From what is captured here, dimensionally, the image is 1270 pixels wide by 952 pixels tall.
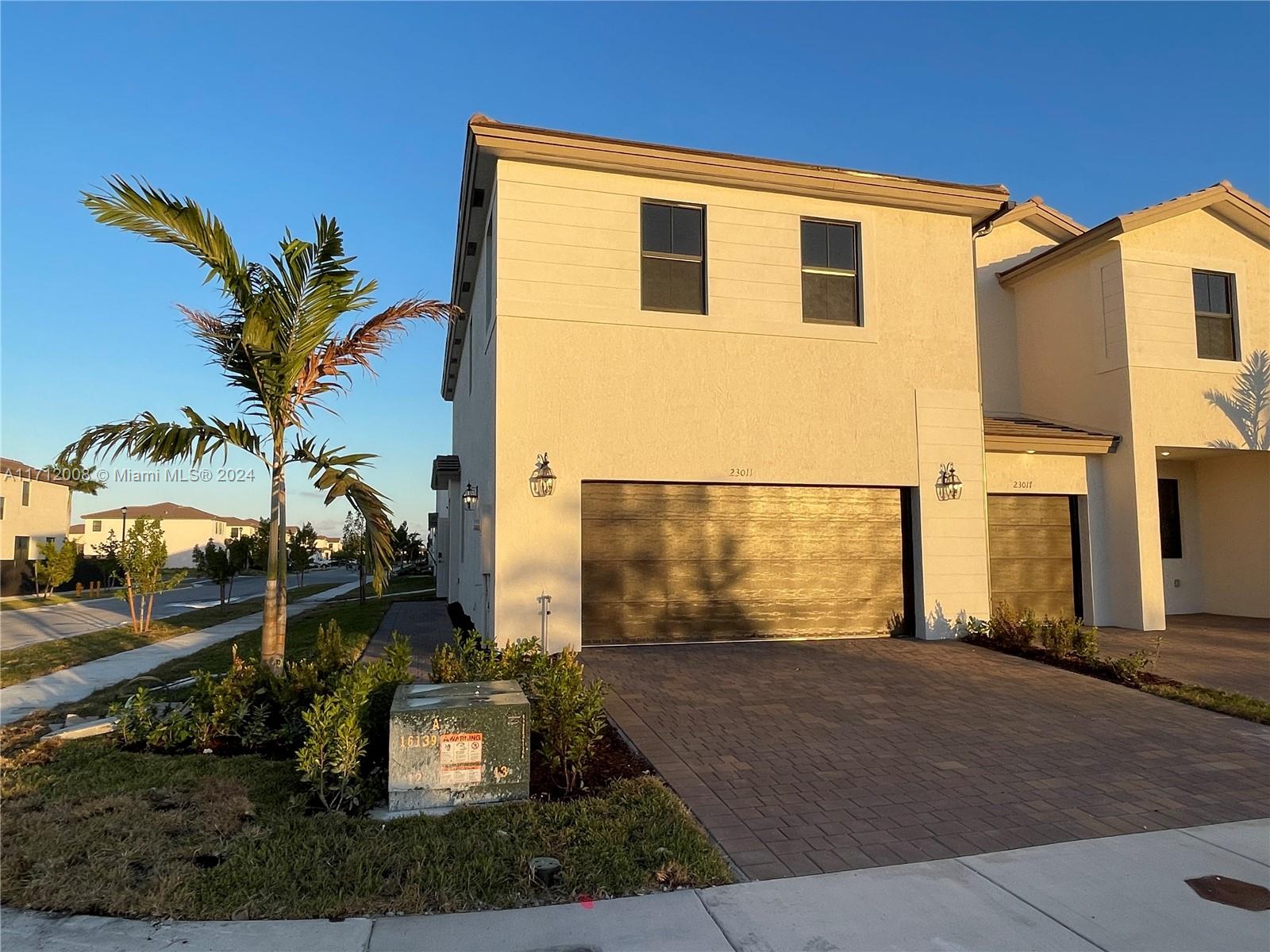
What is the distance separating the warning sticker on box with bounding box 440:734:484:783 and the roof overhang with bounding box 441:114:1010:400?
26.7 ft

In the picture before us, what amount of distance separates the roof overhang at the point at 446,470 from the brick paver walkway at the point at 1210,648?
14049mm

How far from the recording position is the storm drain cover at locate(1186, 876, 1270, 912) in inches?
158

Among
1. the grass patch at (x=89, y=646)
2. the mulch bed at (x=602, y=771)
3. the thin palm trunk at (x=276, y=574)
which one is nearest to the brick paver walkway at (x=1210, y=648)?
the mulch bed at (x=602, y=771)

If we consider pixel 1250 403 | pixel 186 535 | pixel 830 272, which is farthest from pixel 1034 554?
pixel 186 535

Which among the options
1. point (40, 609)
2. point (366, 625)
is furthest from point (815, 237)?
point (40, 609)

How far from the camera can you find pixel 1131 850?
4.68 metres

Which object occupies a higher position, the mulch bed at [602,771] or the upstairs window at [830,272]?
the upstairs window at [830,272]

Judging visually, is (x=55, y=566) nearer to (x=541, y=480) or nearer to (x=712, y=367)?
(x=541, y=480)

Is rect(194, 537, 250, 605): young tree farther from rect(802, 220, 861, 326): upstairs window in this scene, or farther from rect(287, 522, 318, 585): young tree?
rect(802, 220, 861, 326): upstairs window

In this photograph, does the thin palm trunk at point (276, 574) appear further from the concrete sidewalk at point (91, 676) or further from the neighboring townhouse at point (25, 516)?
the neighboring townhouse at point (25, 516)

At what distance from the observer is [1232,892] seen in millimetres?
4141

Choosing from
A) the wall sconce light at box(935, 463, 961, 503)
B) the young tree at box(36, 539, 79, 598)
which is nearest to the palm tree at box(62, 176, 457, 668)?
the wall sconce light at box(935, 463, 961, 503)

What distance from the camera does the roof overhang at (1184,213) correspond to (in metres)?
13.2

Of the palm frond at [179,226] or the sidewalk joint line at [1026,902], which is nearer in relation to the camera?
the sidewalk joint line at [1026,902]
